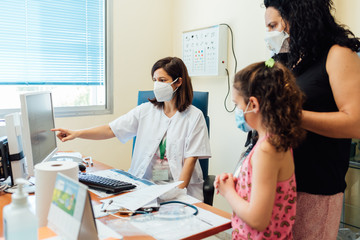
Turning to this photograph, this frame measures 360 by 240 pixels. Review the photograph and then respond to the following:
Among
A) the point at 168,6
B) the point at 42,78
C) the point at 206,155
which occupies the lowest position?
the point at 206,155

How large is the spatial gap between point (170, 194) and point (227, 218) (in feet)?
0.87

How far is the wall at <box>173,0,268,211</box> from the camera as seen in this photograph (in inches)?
92.8

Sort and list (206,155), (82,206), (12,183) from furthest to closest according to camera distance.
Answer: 1. (206,155)
2. (12,183)
3. (82,206)

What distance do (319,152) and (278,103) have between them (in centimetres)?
29

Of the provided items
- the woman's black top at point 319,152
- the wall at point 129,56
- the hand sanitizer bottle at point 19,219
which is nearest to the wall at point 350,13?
the woman's black top at point 319,152

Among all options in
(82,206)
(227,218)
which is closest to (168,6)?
(227,218)

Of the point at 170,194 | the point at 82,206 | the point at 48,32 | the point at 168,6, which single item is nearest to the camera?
the point at 82,206

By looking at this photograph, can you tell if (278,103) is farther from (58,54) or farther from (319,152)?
(58,54)

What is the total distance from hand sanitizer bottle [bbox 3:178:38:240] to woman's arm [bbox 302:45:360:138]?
0.82 m

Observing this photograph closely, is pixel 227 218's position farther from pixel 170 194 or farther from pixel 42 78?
pixel 42 78

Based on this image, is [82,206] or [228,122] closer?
[82,206]

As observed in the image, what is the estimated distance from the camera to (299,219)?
110 centimetres

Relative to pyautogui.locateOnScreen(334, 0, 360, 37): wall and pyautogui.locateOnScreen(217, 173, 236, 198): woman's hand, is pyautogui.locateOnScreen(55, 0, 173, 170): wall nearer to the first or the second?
pyautogui.locateOnScreen(334, 0, 360, 37): wall

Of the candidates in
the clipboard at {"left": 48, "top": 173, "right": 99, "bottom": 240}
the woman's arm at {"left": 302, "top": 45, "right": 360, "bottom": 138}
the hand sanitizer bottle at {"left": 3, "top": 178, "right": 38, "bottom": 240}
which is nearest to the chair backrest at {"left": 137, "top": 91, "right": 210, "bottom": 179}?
the woman's arm at {"left": 302, "top": 45, "right": 360, "bottom": 138}
